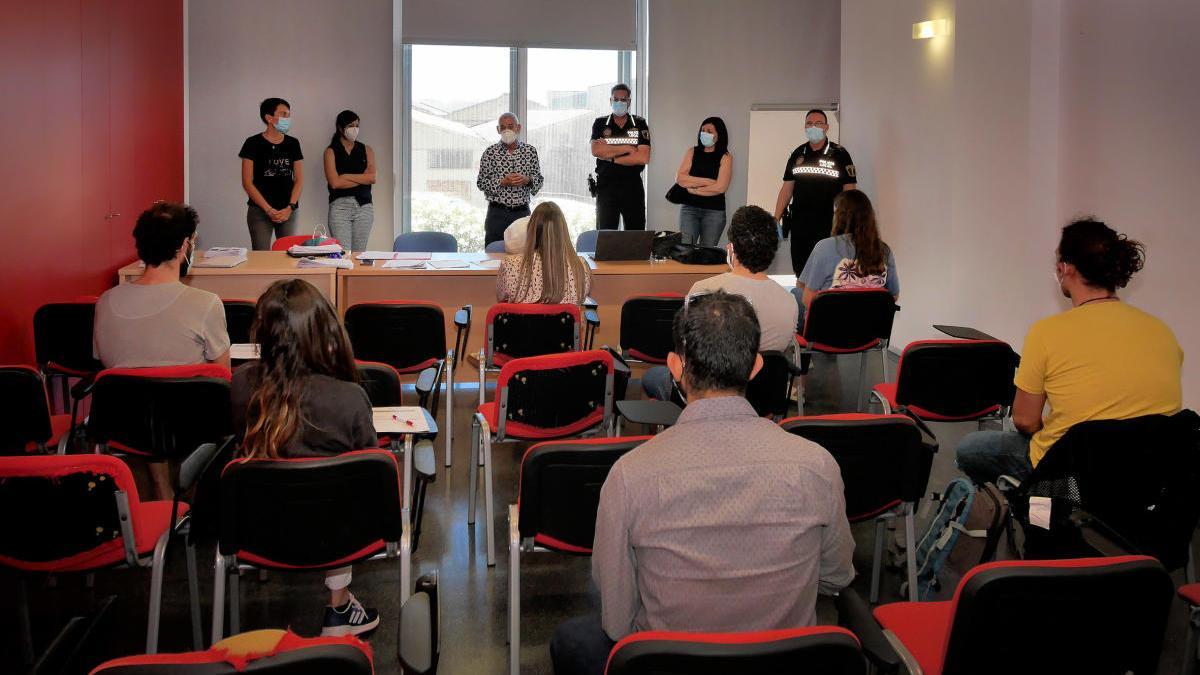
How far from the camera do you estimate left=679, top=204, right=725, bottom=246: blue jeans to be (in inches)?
351

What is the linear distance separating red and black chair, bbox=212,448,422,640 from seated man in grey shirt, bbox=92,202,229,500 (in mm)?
1410

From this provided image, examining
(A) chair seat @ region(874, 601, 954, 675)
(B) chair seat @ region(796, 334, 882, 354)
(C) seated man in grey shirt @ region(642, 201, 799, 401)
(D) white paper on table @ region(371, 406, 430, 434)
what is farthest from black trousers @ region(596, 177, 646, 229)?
(A) chair seat @ region(874, 601, 954, 675)

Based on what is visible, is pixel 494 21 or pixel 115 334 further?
pixel 494 21

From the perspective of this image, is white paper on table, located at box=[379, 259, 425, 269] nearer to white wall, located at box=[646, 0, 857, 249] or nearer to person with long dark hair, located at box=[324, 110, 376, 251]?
person with long dark hair, located at box=[324, 110, 376, 251]

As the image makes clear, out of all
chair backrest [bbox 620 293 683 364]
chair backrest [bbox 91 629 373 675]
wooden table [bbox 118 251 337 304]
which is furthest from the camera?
wooden table [bbox 118 251 337 304]

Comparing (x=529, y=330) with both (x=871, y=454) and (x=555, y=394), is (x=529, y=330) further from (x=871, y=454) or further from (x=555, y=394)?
(x=871, y=454)

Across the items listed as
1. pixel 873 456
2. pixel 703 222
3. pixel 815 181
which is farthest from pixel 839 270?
pixel 703 222

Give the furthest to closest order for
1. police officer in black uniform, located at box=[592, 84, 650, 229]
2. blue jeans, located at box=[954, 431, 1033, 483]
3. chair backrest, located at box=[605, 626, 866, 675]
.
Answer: police officer in black uniform, located at box=[592, 84, 650, 229], blue jeans, located at box=[954, 431, 1033, 483], chair backrest, located at box=[605, 626, 866, 675]

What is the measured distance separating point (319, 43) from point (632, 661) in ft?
29.5

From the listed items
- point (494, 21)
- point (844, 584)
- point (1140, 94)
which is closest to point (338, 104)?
point (494, 21)

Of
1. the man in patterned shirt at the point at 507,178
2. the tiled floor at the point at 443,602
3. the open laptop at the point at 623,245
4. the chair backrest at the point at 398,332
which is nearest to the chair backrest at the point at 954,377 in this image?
the tiled floor at the point at 443,602

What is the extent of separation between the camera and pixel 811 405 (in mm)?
6594

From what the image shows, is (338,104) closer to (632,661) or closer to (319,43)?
(319,43)

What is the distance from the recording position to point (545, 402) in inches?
161
